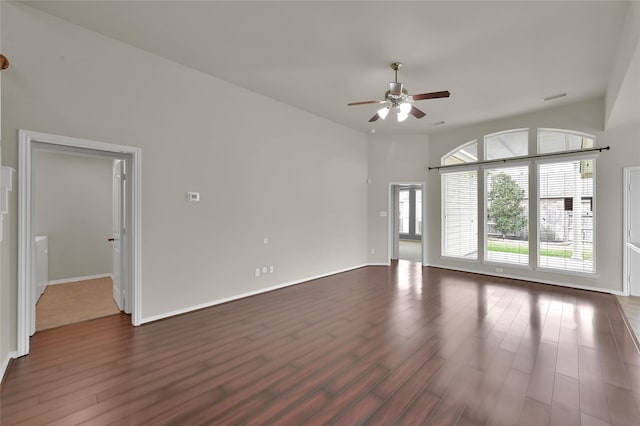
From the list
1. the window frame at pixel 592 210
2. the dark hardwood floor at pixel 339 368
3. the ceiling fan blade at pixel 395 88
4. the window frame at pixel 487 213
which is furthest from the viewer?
the window frame at pixel 487 213

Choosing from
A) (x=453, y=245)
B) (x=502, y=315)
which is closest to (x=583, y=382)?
(x=502, y=315)

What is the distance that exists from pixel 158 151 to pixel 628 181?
729 centimetres

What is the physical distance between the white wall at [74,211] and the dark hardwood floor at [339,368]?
9.27 feet

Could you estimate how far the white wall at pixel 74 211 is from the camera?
5.26m

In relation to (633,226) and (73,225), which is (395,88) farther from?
(73,225)

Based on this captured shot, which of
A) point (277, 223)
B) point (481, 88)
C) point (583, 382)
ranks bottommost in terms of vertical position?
point (583, 382)

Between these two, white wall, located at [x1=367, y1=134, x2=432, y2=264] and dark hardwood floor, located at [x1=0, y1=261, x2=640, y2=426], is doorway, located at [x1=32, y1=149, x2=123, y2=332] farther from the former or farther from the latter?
white wall, located at [x1=367, y1=134, x2=432, y2=264]

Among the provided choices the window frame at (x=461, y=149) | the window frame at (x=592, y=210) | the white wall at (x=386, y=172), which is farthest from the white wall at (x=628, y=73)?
the white wall at (x=386, y=172)

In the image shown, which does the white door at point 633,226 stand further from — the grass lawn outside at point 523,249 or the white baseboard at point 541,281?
the grass lawn outside at point 523,249

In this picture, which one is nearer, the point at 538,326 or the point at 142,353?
the point at 142,353

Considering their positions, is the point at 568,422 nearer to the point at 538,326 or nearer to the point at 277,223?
the point at 538,326

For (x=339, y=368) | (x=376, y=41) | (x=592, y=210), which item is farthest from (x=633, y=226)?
(x=339, y=368)

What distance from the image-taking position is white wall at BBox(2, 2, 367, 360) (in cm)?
284

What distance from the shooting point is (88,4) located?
2.73 m
